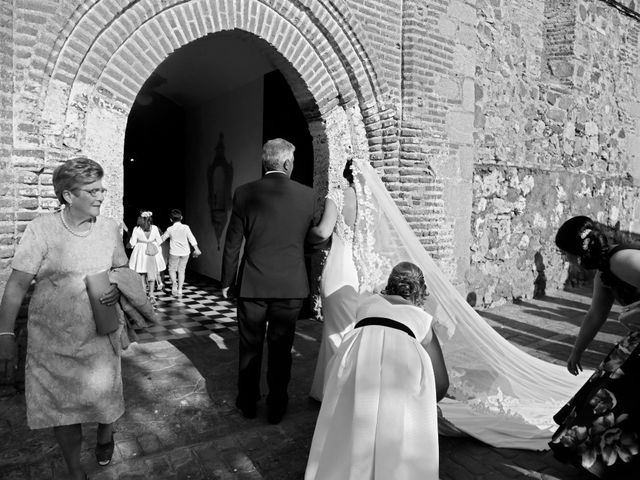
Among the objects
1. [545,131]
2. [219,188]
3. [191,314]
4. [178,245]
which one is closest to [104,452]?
[191,314]

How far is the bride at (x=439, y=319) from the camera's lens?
363 cm

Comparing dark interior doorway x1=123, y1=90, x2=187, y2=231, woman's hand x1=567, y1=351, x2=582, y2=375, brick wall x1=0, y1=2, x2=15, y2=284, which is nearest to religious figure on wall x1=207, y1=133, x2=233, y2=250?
dark interior doorway x1=123, y1=90, x2=187, y2=231

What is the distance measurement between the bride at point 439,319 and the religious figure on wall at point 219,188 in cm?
621

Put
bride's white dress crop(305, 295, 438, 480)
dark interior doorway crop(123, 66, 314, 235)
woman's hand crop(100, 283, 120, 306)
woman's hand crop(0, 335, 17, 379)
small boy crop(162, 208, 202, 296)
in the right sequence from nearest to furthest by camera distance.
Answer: bride's white dress crop(305, 295, 438, 480), woman's hand crop(0, 335, 17, 379), woman's hand crop(100, 283, 120, 306), small boy crop(162, 208, 202, 296), dark interior doorway crop(123, 66, 314, 235)

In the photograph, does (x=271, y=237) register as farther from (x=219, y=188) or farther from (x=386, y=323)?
(x=219, y=188)

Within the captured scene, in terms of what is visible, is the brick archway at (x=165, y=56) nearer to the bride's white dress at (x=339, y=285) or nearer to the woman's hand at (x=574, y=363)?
the bride's white dress at (x=339, y=285)

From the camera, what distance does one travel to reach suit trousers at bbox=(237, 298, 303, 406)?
3.48 metres

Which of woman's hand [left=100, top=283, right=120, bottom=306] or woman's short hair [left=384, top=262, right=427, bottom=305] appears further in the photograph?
woman's hand [left=100, top=283, right=120, bottom=306]

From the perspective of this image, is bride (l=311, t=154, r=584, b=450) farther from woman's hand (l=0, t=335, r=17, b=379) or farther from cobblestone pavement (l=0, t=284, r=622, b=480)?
woman's hand (l=0, t=335, r=17, b=379)

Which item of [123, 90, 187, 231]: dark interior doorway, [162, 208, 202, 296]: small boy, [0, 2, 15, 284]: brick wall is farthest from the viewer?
[123, 90, 187, 231]: dark interior doorway

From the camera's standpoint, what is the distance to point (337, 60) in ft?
18.4

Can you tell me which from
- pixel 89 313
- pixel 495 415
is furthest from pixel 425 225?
pixel 89 313

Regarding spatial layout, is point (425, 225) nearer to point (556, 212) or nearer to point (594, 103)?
point (556, 212)

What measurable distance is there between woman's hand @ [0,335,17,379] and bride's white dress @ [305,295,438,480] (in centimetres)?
149
